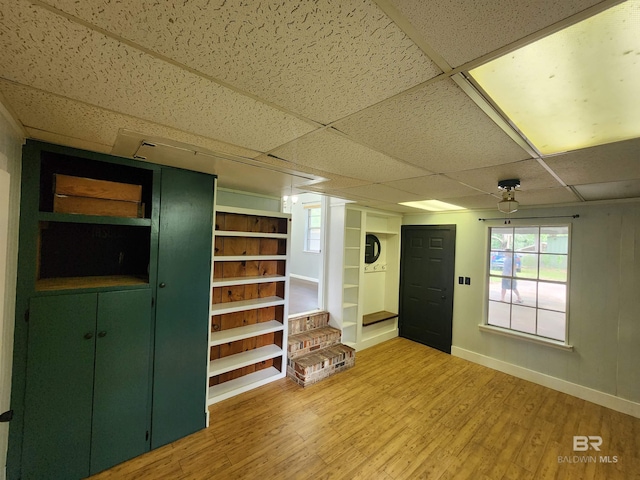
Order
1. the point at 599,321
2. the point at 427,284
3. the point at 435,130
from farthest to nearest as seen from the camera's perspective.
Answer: the point at 427,284, the point at 599,321, the point at 435,130

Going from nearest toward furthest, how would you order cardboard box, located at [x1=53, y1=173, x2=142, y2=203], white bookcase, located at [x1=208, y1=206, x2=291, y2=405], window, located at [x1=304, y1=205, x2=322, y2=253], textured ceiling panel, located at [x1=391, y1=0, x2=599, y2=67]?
textured ceiling panel, located at [x1=391, y1=0, x2=599, y2=67], cardboard box, located at [x1=53, y1=173, x2=142, y2=203], white bookcase, located at [x1=208, y1=206, x2=291, y2=405], window, located at [x1=304, y1=205, x2=322, y2=253]

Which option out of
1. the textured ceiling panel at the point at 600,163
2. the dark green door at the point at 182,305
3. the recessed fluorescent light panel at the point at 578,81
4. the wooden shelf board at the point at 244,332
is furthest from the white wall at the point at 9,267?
the textured ceiling panel at the point at 600,163

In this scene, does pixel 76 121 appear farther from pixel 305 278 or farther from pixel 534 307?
pixel 305 278

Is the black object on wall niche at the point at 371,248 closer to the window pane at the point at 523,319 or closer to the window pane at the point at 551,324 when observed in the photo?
the window pane at the point at 523,319

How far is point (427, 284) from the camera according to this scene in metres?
4.47

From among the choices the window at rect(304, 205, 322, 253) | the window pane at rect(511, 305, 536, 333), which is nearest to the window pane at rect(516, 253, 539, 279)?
the window pane at rect(511, 305, 536, 333)

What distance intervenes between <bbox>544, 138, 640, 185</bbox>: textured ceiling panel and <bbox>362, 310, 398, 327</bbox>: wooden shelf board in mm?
3102

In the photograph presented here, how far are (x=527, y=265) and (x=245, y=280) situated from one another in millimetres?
3692

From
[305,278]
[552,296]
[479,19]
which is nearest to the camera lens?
[479,19]

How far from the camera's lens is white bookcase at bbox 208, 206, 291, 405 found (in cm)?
279

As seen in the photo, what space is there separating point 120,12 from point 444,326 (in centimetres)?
481

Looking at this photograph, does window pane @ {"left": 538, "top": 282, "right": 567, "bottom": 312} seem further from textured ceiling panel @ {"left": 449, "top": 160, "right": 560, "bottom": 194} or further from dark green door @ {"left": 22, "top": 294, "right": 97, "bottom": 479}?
dark green door @ {"left": 22, "top": 294, "right": 97, "bottom": 479}

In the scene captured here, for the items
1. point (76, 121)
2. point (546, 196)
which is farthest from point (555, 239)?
point (76, 121)

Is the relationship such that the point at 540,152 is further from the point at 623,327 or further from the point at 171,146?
the point at 623,327
